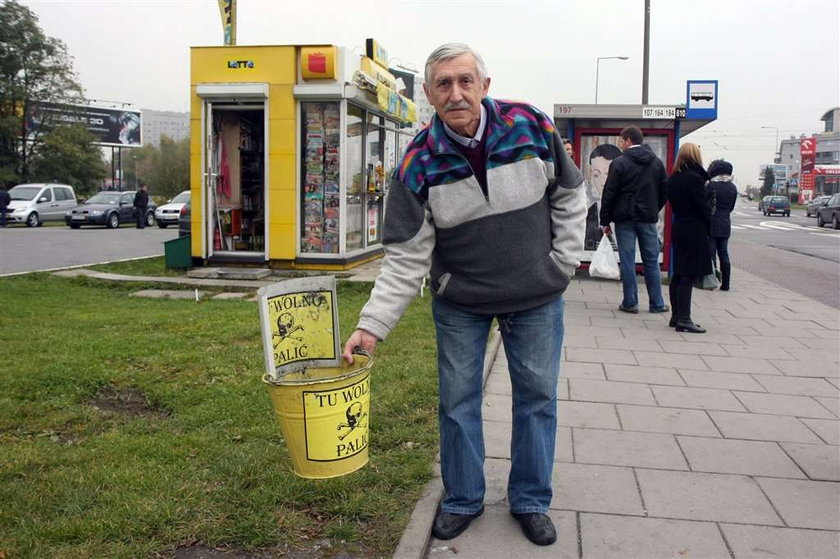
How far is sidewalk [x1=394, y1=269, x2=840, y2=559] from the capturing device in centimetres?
336

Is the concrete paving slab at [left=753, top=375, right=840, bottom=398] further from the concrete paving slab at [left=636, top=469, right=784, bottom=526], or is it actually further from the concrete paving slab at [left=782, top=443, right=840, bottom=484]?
the concrete paving slab at [left=636, top=469, right=784, bottom=526]

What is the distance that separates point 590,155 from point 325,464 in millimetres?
9838

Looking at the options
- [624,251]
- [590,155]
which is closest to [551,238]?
[624,251]

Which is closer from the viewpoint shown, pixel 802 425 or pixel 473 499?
pixel 473 499

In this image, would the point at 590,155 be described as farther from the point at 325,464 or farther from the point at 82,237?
the point at 82,237

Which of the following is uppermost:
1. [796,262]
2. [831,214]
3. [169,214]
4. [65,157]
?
[65,157]

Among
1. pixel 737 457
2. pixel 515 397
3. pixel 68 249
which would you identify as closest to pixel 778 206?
pixel 68 249

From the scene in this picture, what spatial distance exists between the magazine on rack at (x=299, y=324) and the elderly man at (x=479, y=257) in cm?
21

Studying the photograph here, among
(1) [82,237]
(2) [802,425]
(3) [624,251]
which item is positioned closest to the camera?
(2) [802,425]

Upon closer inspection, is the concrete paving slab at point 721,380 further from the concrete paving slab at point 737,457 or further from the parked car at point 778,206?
the parked car at point 778,206

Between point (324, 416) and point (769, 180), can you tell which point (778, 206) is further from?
point (324, 416)

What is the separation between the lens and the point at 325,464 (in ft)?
10.9

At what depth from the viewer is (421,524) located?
11.0 ft

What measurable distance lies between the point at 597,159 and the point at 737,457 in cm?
838
